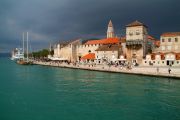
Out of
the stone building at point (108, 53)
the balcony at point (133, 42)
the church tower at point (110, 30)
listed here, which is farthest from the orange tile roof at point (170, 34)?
the church tower at point (110, 30)

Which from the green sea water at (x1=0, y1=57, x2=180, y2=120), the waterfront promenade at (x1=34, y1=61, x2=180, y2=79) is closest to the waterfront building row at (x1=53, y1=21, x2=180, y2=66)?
the waterfront promenade at (x1=34, y1=61, x2=180, y2=79)

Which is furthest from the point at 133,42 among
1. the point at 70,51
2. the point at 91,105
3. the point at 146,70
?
the point at 91,105

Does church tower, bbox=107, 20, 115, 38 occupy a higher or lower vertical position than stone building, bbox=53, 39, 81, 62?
higher

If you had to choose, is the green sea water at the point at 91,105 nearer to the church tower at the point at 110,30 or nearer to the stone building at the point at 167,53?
the stone building at the point at 167,53

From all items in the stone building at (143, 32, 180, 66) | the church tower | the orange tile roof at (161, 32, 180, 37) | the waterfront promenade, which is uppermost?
the church tower

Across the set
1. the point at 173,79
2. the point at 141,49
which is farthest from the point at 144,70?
the point at 141,49

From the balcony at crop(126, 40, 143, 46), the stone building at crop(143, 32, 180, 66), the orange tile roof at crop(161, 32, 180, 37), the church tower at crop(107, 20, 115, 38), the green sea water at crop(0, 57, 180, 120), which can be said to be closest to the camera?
the green sea water at crop(0, 57, 180, 120)

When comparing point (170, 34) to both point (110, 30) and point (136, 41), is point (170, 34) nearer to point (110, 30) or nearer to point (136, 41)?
point (136, 41)

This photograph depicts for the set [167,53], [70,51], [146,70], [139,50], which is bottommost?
[146,70]

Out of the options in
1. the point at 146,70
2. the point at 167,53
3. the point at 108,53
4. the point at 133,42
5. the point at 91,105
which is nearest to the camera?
the point at 91,105

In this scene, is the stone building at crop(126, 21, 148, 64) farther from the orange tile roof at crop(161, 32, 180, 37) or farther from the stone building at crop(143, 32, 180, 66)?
the orange tile roof at crop(161, 32, 180, 37)

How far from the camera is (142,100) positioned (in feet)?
62.6

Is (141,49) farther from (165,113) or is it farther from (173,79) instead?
(165,113)

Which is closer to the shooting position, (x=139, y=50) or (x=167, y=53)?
(x=167, y=53)
